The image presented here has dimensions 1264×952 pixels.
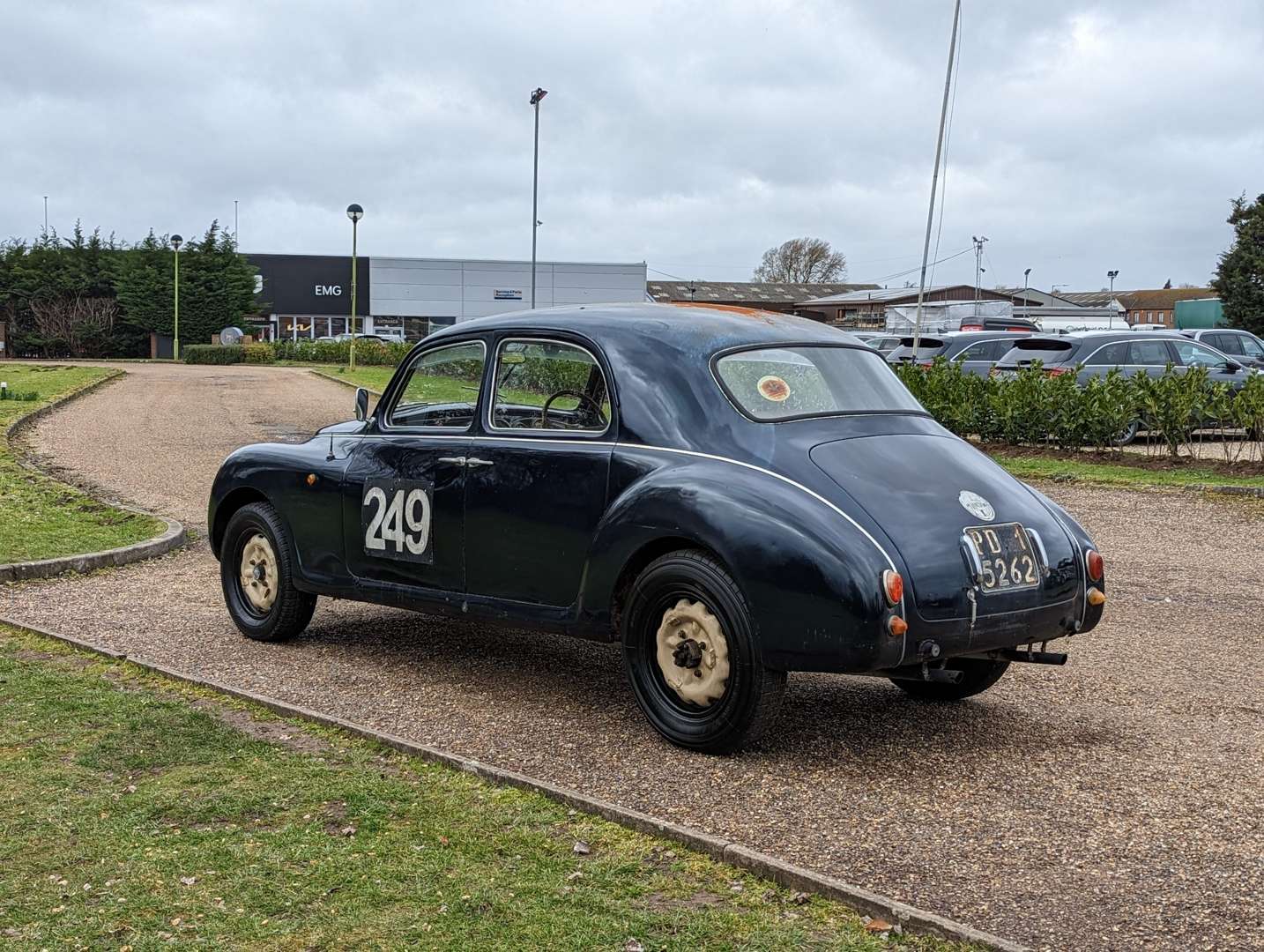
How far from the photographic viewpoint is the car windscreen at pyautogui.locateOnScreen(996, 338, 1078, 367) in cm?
2116

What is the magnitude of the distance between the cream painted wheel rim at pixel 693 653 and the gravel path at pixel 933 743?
270mm

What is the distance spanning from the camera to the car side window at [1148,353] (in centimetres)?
2075

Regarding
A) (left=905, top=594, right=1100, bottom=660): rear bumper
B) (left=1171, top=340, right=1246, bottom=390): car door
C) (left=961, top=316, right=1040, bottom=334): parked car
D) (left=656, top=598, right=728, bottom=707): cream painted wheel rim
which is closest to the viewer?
(left=905, top=594, right=1100, bottom=660): rear bumper

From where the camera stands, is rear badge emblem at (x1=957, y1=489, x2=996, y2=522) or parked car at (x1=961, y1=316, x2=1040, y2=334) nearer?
rear badge emblem at (x1=957, y1=489, x2=996, y2=522)

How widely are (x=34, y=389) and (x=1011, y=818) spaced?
2790 cm

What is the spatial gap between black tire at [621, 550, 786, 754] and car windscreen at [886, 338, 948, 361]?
2325 cm

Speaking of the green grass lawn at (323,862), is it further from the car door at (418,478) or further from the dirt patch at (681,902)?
the car door at (418,478)

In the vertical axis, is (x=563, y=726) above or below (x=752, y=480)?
below

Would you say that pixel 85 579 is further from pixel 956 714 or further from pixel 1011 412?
pixel 1011 412

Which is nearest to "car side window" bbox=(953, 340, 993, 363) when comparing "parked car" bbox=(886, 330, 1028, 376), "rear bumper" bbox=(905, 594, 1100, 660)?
"parked car" bbox=(886, 330, 1028, 376)

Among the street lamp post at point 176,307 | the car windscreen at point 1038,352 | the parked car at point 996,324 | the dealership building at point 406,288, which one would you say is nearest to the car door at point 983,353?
the car windscreen at point 1038,352

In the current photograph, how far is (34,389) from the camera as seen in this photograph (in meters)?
28.6

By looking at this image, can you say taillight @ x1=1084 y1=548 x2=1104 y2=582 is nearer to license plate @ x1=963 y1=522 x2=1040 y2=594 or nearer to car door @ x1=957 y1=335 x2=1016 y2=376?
license plate @ x1=963 y1=522 x2=1040 y2=594

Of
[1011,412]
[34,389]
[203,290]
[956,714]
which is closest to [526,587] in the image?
[956,714]
